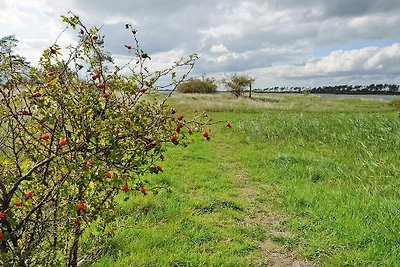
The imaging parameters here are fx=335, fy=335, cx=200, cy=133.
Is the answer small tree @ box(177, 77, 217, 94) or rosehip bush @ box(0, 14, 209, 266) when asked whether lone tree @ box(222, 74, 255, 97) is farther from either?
rosehip bush @ box(0, 14, 209, 266)

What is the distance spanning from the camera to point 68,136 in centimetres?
276

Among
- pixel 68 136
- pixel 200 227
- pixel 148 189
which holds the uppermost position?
pixel 68 136

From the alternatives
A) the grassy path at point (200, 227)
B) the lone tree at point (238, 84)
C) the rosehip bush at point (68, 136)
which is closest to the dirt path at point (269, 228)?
the grassy path at point (200, 227)

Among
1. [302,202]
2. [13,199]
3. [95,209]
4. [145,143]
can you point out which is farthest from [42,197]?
[302,202]

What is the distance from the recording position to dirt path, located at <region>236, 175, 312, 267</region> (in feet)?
15.3

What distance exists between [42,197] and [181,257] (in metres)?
2.34

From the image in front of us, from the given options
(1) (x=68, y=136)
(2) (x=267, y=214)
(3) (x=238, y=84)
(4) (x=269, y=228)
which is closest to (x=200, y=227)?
(4) (x=269, y=228)

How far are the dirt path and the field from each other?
1 cm

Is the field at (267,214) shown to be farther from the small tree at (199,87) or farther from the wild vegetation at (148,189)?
the small tree at (199,87)

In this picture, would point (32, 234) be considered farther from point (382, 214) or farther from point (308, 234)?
point (382, 214)

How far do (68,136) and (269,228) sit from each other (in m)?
4.03

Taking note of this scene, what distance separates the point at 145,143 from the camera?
2.82 metres

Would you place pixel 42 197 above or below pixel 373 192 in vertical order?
above

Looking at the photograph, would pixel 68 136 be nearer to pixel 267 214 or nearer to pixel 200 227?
pixel 200 227
